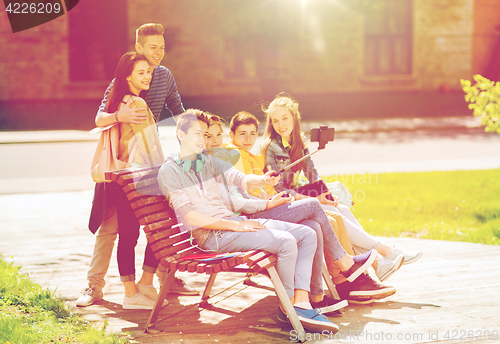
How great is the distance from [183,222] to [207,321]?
0.69m

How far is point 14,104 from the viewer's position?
20516mm

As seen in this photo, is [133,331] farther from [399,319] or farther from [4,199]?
[4,199]

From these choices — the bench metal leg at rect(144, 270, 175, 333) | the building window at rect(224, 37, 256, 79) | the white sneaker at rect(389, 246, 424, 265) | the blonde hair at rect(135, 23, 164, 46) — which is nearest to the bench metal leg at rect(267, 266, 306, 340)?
the bench metal leg at rect(144, 270, 175, 333)

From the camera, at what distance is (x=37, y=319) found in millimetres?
3744

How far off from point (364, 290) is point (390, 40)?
70.0 ft

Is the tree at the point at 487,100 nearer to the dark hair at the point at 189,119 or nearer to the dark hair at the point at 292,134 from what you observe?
the dark hair at the point at 292,134

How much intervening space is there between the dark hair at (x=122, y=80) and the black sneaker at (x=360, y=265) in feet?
6.29

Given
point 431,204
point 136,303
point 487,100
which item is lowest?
point 431,204

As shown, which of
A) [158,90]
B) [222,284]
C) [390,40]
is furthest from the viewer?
[390,40]

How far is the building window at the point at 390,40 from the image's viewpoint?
23.5 metres

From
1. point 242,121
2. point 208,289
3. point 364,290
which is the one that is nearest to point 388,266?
point 364,290

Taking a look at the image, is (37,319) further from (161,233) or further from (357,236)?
(357,236)

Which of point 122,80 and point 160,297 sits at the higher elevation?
point 122,80

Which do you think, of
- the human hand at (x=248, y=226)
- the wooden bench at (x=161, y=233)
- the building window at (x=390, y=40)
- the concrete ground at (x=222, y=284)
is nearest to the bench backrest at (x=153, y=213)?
the wooden bench at (x=161, y=233)
